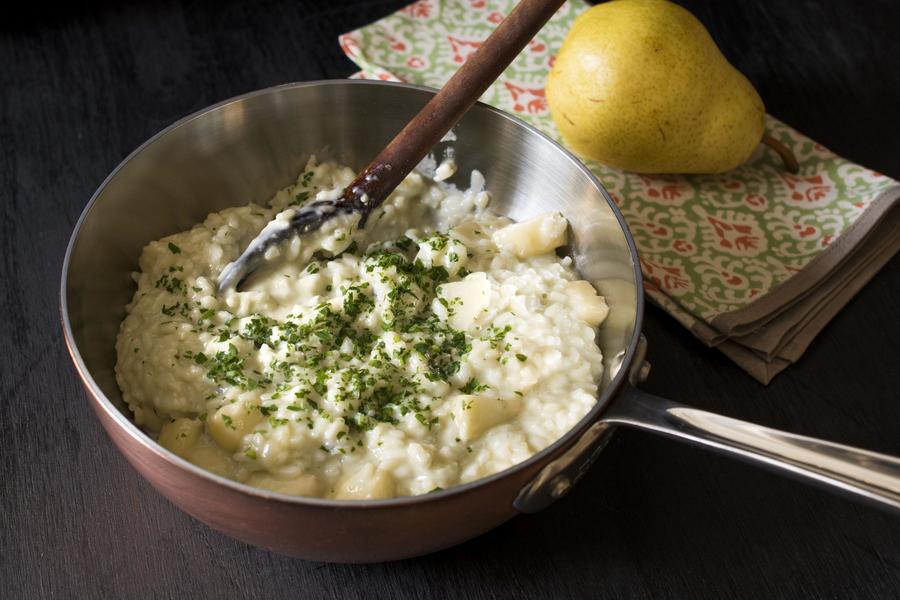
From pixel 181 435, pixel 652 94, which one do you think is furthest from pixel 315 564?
pixel 652 94

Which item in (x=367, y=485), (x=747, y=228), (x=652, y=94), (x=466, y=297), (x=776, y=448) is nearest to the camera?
(x=776, y=448)

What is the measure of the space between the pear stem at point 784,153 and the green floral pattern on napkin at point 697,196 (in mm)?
18

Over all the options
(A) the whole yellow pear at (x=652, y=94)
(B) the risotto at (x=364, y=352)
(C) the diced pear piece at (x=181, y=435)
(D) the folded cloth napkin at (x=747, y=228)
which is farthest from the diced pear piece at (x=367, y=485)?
(A) the whole yellow pear at (x=652, y=94)

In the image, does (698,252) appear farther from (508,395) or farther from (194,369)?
(194,369)

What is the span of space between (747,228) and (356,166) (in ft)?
3.11

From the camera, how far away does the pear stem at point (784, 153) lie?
2154 millimetres

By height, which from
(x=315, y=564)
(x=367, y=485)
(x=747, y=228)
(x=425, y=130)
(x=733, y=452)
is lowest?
(x=315, y=564)

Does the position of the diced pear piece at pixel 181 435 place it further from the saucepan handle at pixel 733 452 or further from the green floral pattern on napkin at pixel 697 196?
the green floral pattern on napkin at pixel 697 196

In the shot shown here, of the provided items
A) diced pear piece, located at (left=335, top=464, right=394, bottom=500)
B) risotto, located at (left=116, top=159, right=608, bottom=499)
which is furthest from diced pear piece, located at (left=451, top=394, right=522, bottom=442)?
diced pear piece, located at (left=335, top=464, right=394, bottom=500)

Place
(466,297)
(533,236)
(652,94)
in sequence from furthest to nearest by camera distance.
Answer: (652,94) → (533,236) → (466,297)

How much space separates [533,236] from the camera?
71.1 inches

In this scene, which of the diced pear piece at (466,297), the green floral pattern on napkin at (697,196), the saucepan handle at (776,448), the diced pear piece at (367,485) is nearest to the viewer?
the saucepan handle at (776,448)

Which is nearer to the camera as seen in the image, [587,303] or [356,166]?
[587,303]

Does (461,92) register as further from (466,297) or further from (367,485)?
(367,485)
